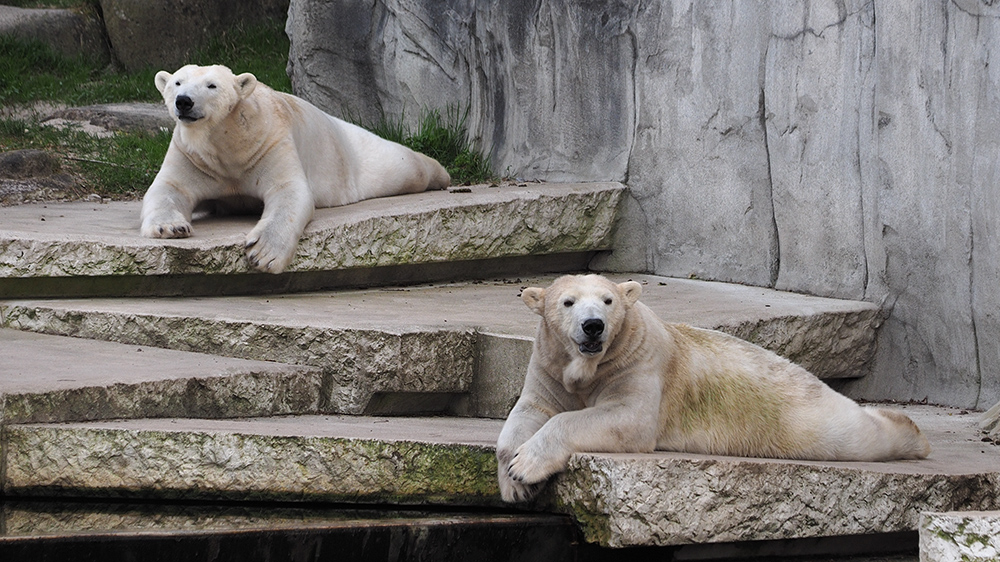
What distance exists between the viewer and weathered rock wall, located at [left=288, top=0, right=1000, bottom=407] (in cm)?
500

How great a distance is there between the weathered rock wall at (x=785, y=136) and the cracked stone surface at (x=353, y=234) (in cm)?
40

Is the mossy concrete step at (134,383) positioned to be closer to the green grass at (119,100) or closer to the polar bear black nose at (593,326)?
the polar bear black nose at (593,326)

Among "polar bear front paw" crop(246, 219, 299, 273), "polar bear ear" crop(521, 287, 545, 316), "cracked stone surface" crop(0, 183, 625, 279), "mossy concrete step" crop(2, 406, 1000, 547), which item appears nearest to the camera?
"mossy concrete step" crop(2, 406, 1000, 547)

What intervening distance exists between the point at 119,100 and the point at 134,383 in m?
6.78

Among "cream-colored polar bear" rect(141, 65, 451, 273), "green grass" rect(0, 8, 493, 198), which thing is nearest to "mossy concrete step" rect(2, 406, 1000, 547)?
"cream-colored polar bear" rect(141, 65, 451, 273)

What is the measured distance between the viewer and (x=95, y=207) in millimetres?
6566

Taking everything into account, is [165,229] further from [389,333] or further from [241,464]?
[241,464]

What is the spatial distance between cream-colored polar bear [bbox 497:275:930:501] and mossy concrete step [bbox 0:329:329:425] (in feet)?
3.50

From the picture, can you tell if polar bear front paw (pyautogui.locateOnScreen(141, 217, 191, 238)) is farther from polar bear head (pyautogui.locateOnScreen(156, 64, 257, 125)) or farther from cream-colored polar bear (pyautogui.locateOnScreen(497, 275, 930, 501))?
cream-colored polar bear (pyautogui.locateOnScreen(497, 275, 930, 501))

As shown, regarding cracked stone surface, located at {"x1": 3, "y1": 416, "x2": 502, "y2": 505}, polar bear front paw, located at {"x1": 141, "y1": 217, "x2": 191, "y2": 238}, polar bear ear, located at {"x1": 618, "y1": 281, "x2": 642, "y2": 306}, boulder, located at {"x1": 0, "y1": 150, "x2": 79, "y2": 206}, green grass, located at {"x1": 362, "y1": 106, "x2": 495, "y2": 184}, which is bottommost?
cracked stone surface, located at {"x1": 3, "y1": 416, "x2": 502, "y2": 505}

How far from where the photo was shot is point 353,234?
567 centimetres

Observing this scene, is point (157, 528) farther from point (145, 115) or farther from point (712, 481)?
point (145, 115)

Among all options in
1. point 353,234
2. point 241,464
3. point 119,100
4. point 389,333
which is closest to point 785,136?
point 353,234

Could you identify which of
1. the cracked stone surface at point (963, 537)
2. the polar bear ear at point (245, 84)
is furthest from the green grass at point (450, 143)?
the cracked stone surface at point (963, 537)
